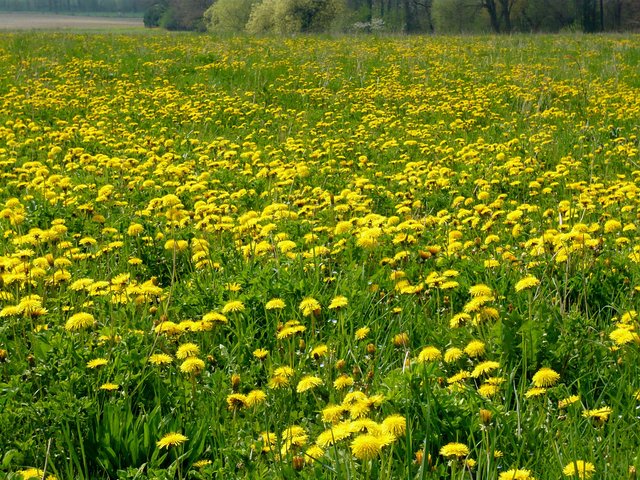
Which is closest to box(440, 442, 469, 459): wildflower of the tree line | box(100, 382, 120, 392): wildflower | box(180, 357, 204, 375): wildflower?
box(180, 357, 204, 375): wildflower

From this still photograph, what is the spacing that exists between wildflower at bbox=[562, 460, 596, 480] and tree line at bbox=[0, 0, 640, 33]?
35240 mm

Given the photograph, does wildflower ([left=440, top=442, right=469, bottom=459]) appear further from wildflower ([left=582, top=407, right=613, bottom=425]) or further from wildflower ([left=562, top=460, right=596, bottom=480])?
wildflower ([left=582, top=407, right=613, bottom=425])

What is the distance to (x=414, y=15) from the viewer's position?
71688mm

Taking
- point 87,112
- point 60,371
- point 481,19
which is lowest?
point 60,371

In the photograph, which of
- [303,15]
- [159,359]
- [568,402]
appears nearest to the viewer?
[568,402]

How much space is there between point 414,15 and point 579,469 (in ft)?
246

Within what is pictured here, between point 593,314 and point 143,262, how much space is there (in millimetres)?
2627

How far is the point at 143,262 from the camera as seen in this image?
4.15 meters

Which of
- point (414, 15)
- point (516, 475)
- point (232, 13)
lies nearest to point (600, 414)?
point (516, 475)

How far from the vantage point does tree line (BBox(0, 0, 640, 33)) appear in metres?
36.9

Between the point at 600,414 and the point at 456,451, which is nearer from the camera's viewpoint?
the point at 456,451

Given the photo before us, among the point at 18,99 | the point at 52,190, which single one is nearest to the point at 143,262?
the point at 52,190

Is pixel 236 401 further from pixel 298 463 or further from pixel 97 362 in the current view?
pixel 97 362

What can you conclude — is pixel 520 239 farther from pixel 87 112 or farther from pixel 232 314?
pixel 87 112
